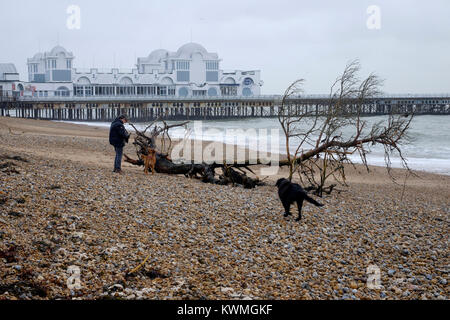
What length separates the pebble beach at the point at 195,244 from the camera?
4242mm

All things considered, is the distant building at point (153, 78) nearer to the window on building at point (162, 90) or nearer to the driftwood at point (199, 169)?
the window on building at point (162, 90)

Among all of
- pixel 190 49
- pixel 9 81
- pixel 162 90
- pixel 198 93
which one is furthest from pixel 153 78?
pixel 9 81

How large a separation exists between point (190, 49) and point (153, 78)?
11653 mm

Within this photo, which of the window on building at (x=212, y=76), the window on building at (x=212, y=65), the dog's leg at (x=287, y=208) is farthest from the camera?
the window on building at (x=212, y=65)

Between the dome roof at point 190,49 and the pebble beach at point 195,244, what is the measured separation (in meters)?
73.9

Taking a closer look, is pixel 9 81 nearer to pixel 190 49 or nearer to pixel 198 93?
pixel 198 93

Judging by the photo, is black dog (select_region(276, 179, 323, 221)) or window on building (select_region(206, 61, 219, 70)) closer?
black dog (select_region(276, 179, 323, 221))

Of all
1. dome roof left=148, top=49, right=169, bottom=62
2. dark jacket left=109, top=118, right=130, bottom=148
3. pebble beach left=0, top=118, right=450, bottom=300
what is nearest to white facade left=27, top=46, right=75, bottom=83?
dome roof left=148, top=49, right=169, bottom=62

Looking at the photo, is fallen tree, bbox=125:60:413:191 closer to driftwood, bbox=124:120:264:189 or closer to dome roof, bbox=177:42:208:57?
driftwood, bbox=124:120:264:189

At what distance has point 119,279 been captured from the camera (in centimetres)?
426

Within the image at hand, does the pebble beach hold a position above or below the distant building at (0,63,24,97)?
below

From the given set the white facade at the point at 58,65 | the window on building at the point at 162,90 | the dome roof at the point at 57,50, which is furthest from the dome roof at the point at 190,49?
the dome roof at the point at 57,50

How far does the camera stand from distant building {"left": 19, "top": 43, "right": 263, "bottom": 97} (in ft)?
A: 230

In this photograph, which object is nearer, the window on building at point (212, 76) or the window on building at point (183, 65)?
the window on building at point (183, 65)
